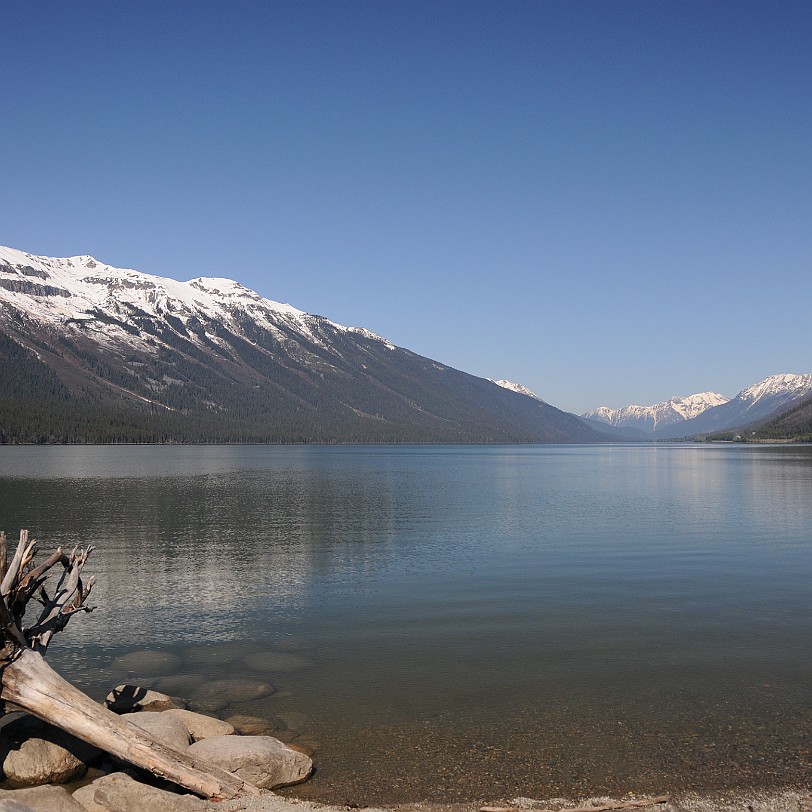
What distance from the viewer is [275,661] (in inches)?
966

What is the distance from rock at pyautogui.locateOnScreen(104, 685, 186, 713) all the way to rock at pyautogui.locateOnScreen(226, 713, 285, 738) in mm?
1847

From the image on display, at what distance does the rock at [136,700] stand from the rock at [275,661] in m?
4.08

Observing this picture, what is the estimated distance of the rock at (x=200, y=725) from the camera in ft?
57.5

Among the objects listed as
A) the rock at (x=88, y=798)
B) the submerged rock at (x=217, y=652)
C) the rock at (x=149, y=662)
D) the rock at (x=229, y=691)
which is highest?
the rock at (x=88, y=798)

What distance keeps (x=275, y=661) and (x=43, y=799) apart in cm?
1064

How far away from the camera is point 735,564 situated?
4222cm

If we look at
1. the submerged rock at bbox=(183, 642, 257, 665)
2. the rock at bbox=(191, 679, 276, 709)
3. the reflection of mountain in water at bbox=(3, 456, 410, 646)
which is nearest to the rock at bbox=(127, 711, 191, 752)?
the rock at bbox=(191, 679, 276, 709)

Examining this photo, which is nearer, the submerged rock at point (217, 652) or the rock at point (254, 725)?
the rock at point (254, 725)

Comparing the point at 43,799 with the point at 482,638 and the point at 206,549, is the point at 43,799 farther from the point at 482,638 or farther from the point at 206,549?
the point at 206,549

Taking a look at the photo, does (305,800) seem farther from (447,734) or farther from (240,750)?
(447,734)

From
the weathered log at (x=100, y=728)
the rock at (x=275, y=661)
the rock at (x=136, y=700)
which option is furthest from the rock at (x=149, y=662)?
the weathered log at (x=100, y=728)

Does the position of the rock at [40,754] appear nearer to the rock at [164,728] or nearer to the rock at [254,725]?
the rock at [164,728]

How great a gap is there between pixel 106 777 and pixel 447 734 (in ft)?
27.0

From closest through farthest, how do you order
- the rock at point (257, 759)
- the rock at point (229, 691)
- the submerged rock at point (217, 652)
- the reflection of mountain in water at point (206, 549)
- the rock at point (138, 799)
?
the rock at point (138, 799) → the rock at point (257, 759) → the rock at point (229, 691) → the submerged rock at point (217, 652) → the reflection of mountain in water at point (206, 549)
